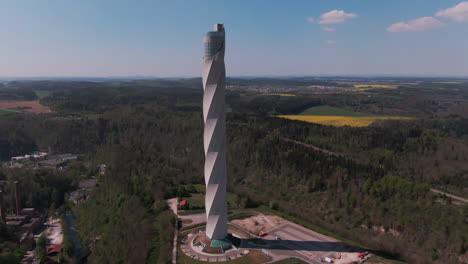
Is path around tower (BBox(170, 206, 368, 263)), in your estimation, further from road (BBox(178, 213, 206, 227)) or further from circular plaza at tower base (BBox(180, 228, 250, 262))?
circular plaza at tower base (BBox(180, 228, 250, 262))

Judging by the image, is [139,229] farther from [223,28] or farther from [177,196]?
[223,28]

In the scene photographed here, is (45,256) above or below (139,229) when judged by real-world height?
below

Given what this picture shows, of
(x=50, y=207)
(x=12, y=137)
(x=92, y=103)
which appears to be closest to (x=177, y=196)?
(x=50, y=207)

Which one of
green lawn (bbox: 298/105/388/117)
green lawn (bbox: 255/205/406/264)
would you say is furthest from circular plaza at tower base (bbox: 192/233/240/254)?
green lawn (bbox: 298/105/388/117)

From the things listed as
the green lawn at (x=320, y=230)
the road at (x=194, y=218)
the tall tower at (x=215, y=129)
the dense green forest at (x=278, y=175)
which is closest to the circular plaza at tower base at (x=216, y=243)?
the tall tower at (x=215, y=129)

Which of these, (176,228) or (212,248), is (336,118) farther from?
(212,248)

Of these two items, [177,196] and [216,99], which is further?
[177,196]
